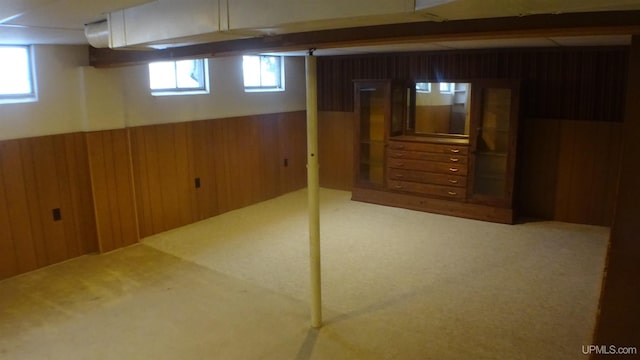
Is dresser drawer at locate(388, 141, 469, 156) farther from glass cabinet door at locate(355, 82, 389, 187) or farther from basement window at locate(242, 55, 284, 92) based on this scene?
basement window at locate(242, 55, 284, 92)

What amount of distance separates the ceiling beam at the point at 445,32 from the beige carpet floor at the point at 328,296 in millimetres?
1824

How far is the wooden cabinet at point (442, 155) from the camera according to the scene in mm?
5422

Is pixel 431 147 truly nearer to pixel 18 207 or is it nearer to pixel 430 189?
pixel 430 189

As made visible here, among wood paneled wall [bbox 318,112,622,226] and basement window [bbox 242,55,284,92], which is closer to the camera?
wood paneled wall [bbox 318,112,622,226]

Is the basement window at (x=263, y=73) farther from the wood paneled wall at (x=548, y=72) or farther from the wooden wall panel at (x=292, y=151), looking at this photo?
the wood paneled wall at (x=548, y=72)

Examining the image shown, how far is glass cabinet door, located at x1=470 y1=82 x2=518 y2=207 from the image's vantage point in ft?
17.4

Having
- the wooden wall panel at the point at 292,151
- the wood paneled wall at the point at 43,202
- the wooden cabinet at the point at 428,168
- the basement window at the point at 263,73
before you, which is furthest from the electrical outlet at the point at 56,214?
the wooden cabinet at the point at 428,168

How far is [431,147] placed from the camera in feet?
19.1

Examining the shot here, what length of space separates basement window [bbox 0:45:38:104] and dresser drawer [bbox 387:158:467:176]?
12.9ft

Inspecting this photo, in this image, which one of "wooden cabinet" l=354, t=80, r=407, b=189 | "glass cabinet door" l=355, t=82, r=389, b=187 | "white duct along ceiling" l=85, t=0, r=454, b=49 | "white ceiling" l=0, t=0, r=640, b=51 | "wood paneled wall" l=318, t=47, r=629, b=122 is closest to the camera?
"white ceiling" l=0, t=0, r=640, b=51

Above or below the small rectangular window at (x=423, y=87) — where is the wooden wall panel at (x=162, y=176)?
below

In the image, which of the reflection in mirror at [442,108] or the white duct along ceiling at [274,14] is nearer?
the white duct along ceiling at [274,14]

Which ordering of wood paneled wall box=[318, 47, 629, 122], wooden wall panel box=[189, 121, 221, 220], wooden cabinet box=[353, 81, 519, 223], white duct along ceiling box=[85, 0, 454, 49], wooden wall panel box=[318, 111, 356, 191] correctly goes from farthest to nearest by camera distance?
wooden wall panel box=[318, 111, 356, 191] → wooden wall panel box=[189, 121, 221, 220] → wooden cabinet box=[353, 81, 519, 223] → wood paneled wall box=[318, 47, 629, 122] → white duct along ceiling box=[85, 0, 454, 49]

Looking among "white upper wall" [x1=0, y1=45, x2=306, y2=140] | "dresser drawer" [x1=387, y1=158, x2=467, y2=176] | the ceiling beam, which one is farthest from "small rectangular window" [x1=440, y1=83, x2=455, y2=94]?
the ceiling beam
